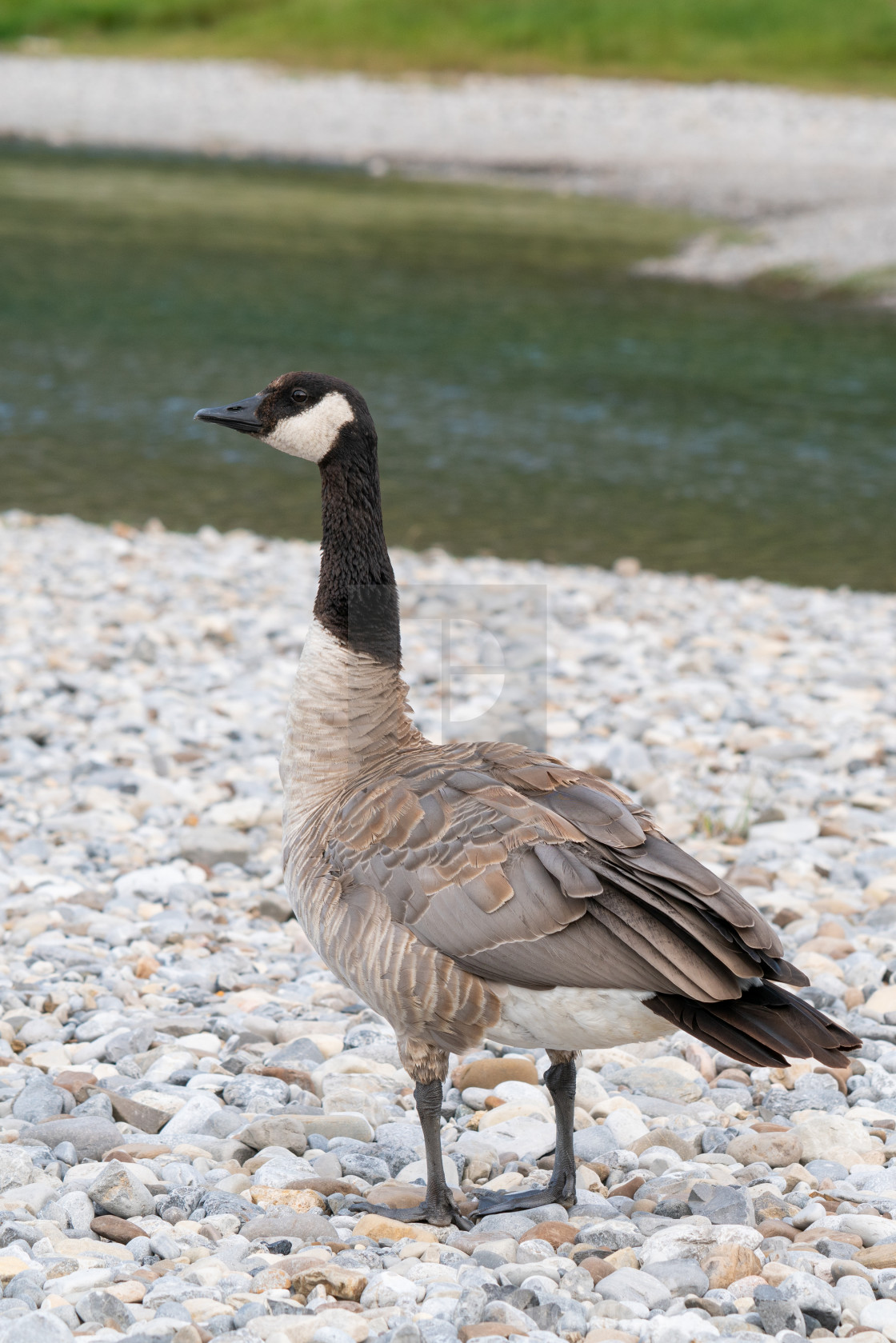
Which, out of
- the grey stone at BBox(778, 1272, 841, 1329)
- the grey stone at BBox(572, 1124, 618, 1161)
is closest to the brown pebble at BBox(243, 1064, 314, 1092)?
the grey stone at BBox(572, 1124, 618, 1161)

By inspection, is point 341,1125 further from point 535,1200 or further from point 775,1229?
point 775,1229

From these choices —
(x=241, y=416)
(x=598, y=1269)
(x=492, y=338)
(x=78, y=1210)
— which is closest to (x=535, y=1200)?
(x=598, y=1269)

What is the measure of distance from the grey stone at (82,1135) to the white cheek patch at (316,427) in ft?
7.12

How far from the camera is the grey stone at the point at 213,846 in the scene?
677 centimetres

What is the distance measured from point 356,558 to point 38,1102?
Answer: 6.50ft

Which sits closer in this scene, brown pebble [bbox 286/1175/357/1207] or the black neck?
brown pebble [bbox 286/1175/357/1207]

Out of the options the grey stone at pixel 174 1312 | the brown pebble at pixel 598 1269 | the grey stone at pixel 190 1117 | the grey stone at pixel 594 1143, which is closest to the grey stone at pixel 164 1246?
the grey stone at pixel 174 1312

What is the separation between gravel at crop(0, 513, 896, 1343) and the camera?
356 cm

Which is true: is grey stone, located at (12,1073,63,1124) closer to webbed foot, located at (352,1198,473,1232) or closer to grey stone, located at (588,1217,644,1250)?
webbed foot, located at (352,1198,473,1232)

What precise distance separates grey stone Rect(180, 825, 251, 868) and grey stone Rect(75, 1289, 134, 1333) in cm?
344

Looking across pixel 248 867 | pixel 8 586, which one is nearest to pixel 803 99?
pixel 8 586

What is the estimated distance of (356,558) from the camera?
485 cm

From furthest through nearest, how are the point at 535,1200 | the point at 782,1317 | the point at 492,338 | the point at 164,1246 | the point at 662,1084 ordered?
1. the point at 492,338
2. the point at 662,1084
3. the point at 535,1200
4. the point at 164,1246
5. the point at 782,1317

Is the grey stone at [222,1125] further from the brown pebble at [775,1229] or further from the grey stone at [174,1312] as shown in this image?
the brown pebble at [775,1229]
